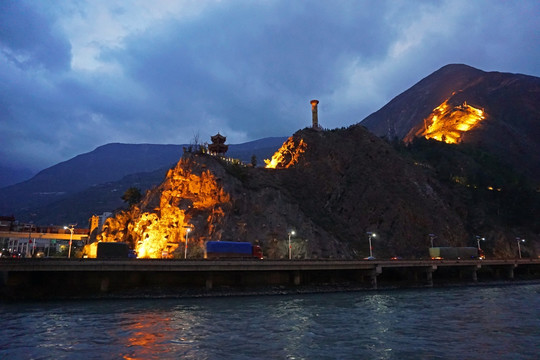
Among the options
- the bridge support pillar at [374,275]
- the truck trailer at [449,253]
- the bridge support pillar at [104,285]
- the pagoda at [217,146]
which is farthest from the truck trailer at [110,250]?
the truck trailer at [449,253]

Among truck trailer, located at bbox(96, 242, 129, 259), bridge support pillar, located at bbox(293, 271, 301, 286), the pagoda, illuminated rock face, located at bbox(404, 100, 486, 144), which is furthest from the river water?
illuminated rock face, located at bbox(404, 100, 486, 144)

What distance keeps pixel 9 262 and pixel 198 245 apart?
111ft

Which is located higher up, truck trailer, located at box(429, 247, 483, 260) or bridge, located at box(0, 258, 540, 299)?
truck trailer, located at box(429, 247, 483, 260)

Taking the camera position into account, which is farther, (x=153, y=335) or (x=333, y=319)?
(x=333, y=319)

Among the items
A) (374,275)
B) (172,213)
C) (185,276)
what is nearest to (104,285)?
(185,276)

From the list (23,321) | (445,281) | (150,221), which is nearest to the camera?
(23,321)

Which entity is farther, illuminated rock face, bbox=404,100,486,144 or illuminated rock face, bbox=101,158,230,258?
illuminated rock face, bbox=404,100,486,144

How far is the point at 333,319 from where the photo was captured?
2817 centimetres

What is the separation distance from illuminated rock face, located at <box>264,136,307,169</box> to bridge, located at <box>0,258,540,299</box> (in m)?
49.0

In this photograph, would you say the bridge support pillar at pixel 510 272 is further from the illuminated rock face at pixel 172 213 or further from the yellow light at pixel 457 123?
the yellow light at pixel 457 123

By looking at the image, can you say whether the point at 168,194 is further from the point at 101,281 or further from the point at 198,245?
the point at 101,281

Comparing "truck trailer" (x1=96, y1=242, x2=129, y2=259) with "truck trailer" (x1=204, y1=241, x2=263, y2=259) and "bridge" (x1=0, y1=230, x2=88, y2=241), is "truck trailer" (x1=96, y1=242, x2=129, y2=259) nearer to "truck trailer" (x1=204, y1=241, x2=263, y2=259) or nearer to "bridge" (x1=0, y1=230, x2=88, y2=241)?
"truck trailer" (x1=204, y1=241, x2=263, y2=259)

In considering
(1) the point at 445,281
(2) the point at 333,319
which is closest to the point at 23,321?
(2) the point at 333,319

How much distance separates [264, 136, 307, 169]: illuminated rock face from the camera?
106m
